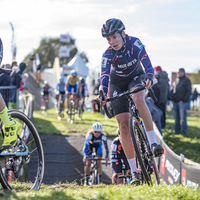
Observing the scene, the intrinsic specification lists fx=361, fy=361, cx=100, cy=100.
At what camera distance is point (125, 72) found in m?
4.96

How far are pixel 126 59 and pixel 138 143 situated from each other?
1141mm

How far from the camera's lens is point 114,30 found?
470cm

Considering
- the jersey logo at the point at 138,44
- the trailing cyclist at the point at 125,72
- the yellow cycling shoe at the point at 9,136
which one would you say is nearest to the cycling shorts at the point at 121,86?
the trailing cyclist at the point at 125,72

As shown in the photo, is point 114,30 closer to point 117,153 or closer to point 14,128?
point 14,128

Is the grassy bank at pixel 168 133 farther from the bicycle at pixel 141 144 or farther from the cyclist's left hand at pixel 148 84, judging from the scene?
the cyclist's left hand at pixel 148 84

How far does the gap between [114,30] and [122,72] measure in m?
0.61

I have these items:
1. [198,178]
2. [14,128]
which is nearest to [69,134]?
[198,178]

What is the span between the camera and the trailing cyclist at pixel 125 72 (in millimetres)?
4766

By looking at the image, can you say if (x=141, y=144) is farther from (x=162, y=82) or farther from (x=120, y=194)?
(x=162, y=82)

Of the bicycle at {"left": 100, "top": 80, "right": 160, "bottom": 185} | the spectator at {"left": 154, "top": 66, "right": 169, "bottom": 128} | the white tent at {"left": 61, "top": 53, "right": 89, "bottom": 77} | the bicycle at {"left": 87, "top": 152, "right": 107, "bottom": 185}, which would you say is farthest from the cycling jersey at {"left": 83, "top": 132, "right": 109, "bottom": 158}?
the white tent at {"left": 61, "top": 53, "right": 89, "bottom": 77}

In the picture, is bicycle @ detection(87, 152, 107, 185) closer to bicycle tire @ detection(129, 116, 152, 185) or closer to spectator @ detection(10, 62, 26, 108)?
spectator @ detection(10, 62, 26, 108)

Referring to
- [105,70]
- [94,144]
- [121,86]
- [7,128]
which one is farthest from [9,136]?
[94,144]

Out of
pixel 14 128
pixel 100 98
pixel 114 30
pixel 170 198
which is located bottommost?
pixel 170 198

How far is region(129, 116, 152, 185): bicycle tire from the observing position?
467cm
